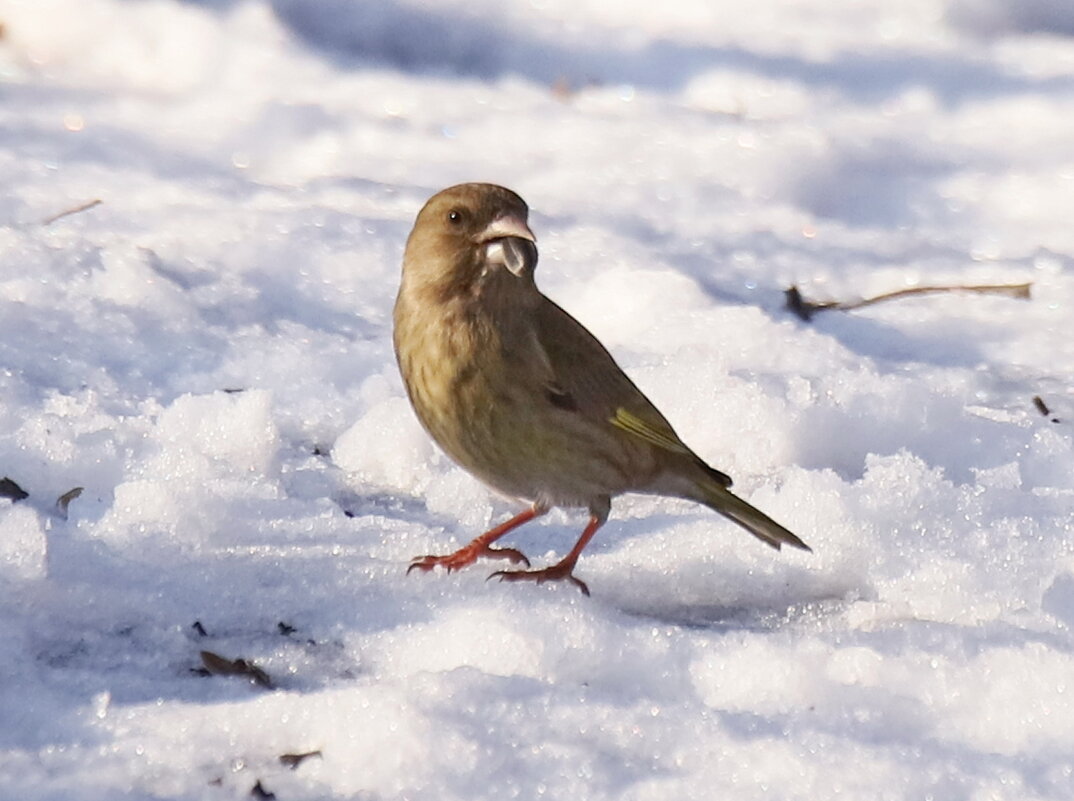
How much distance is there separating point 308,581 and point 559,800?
981 millimetres

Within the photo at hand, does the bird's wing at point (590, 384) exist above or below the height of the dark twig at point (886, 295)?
above

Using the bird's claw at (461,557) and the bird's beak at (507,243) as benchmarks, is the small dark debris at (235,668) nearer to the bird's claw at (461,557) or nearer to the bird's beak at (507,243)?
the bird's claw at (461,557)

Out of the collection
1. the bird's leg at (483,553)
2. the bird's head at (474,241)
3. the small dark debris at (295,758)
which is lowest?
the bird's leg at (483,553)

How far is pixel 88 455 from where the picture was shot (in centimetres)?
380

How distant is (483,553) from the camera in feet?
12.0

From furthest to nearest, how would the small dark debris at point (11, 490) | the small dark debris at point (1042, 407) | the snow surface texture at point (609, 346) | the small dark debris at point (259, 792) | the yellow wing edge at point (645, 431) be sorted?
the small dark debris at point (1042, 407)
the yellow wing edge at point (645, 431)
the small dark debris at point (11, 490)
the snow surface texture at point (609, 346)
the small dark debris at point (259, 792)

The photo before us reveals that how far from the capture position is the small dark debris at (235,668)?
287 cm

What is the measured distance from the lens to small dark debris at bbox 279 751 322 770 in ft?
8.24

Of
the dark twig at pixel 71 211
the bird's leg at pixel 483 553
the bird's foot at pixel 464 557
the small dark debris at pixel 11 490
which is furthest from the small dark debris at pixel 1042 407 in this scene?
the dark twig at pixel 71 211

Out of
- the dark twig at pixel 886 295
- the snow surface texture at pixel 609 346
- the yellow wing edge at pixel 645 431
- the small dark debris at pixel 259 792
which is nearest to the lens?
the small dark debris at pixel 259 792

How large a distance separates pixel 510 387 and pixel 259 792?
4.31ft

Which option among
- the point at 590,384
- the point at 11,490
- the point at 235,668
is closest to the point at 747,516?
the point at 590,384

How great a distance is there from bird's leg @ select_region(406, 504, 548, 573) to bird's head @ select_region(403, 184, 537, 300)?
0.57m

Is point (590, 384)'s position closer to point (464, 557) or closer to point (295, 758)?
point (464, 557)
